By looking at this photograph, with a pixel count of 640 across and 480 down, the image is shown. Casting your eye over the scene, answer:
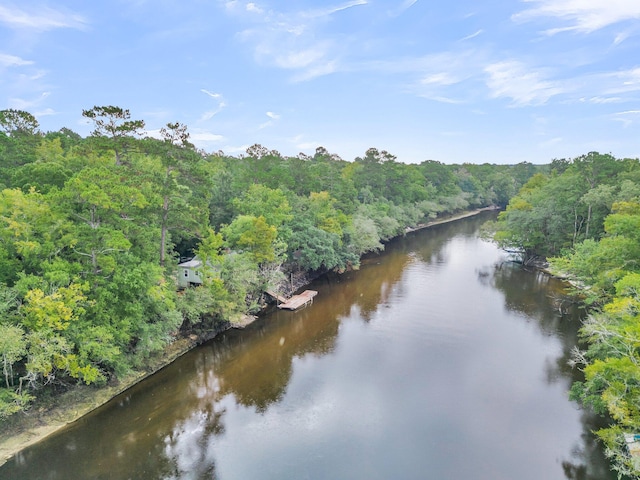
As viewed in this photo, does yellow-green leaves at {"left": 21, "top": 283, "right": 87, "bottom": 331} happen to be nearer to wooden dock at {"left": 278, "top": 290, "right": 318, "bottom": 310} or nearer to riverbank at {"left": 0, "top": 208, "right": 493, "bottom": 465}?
riverbank at {"left": 0, "top": 208, "right": 493, "bottom": 465}

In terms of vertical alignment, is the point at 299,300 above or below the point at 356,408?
above

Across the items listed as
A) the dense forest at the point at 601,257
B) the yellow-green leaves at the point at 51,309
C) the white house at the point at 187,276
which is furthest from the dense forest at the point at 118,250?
the dense forest at the point at 601,257

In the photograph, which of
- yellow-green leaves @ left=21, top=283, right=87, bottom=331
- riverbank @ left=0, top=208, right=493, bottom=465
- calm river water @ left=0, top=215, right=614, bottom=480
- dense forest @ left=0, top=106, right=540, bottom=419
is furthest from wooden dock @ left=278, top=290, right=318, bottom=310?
yellow-green leaves @ left=21, top=283, right=87, bottom=331

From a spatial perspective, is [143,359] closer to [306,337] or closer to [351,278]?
[306,337]

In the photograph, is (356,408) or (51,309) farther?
(356,408)

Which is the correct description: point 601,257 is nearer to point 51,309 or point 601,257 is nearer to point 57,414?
point 51,309

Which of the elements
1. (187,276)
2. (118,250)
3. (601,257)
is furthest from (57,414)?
(601,257)

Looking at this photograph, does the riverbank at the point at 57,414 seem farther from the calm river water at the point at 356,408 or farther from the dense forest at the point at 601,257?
the dense forest at the point at 601,257
